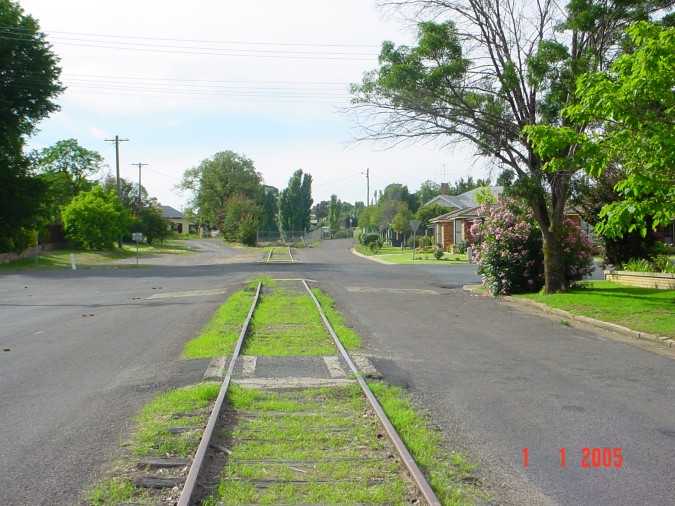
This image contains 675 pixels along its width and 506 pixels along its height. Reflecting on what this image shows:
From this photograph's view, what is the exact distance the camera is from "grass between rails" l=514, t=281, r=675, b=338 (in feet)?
45.5

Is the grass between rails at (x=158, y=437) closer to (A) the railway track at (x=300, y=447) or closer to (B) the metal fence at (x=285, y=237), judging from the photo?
(A) the railway track at (x=300, y=447)

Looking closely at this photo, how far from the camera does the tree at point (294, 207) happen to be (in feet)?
339

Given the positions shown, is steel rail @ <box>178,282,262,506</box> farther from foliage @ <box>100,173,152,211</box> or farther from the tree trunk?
foliage @ <box>100,173,152,211</box>

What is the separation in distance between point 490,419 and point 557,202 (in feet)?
46.7

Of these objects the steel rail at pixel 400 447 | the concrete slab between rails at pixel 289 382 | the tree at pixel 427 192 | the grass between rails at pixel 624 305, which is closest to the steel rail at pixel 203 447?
the concrete slab between rails at pixel 289 382

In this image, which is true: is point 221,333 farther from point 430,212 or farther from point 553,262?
point 430,212

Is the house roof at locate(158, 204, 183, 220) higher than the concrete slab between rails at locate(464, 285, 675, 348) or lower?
higher

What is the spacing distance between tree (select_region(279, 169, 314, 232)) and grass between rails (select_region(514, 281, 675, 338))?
82397 mm

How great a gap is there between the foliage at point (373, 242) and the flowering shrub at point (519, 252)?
39066 millimetres

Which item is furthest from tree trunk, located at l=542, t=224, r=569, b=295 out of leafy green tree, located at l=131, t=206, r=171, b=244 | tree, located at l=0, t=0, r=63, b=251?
leafy green tree, located at l=131, t=206, r=171, b=244

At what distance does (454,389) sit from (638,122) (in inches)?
258

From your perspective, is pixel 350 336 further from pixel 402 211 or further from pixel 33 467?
pixel 402 211

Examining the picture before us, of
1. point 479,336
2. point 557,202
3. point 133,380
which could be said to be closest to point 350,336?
point 479,336

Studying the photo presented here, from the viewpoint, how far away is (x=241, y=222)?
81688mm
